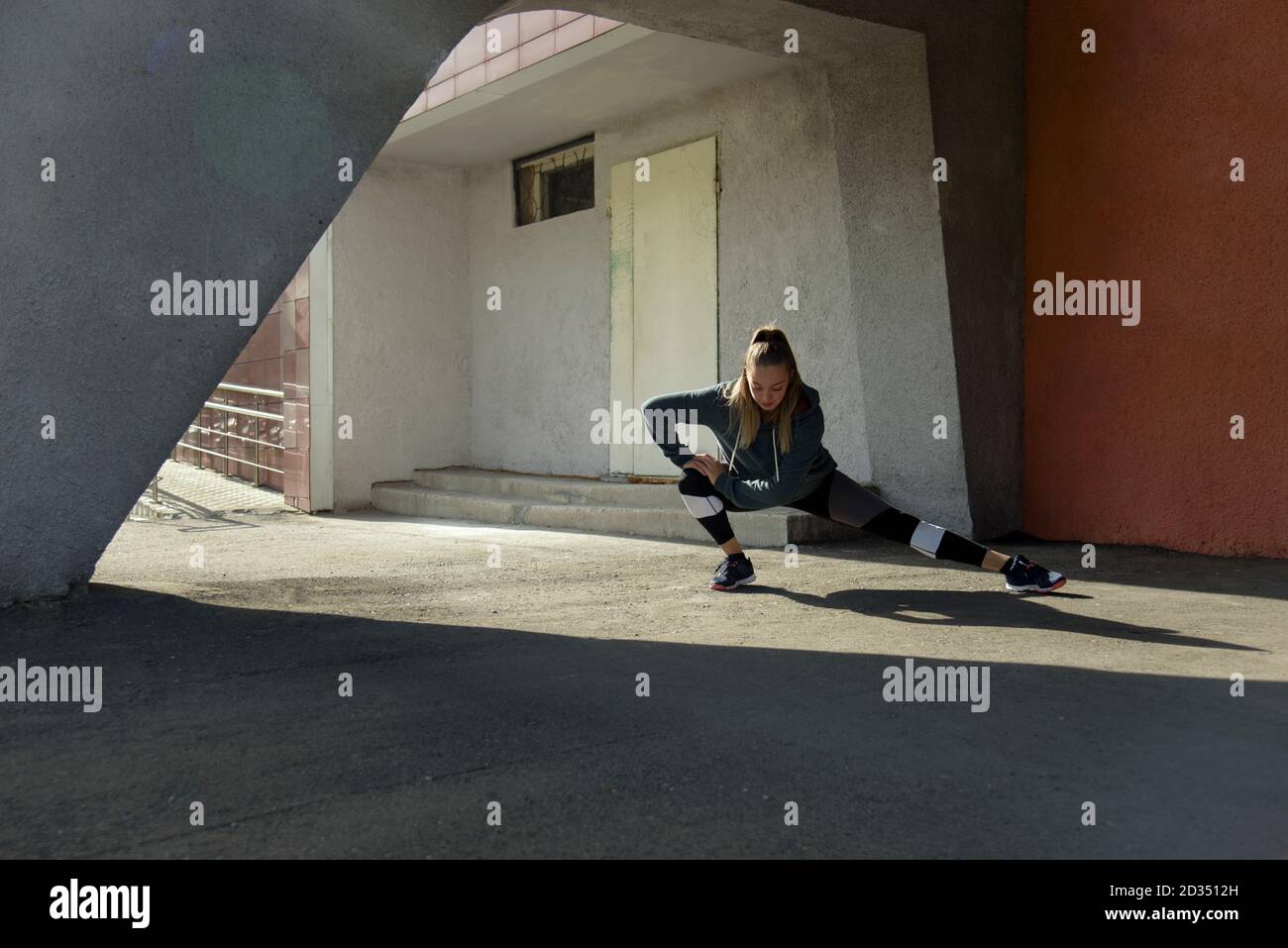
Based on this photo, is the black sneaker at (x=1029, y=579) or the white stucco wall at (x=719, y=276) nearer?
the black sneaker at (x=1029, y=579)

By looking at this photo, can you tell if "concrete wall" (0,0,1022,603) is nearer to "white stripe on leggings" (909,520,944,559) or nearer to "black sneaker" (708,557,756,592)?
"black sneaker" (708,557,756,592)

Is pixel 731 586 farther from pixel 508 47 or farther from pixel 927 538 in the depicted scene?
pixel 508 47

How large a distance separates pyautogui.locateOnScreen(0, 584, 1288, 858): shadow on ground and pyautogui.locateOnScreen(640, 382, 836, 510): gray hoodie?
5.21 feet

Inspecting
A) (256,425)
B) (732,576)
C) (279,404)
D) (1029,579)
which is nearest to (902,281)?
(1029,579)

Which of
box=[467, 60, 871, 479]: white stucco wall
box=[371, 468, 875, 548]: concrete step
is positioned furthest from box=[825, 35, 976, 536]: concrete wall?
box=[371, 468, 875, 548]: concrete step

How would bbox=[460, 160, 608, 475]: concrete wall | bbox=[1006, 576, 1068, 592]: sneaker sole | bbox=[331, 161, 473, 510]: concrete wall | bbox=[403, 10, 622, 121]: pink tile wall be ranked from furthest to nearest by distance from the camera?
bbox=[331, 161, 473, 510]: concrete wall < bbox=[460, 160, 608, 475]: concrete wall < bbox=[403, 10, 622, 121]: pink tile wall < bbox=[1006, 576, 1068, 592]: sneaker sole

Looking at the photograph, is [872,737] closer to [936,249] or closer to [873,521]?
[873,521]

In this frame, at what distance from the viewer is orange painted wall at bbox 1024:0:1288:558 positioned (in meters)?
6.63

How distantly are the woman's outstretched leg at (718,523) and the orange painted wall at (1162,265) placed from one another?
305cm

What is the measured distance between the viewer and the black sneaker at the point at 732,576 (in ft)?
18.5

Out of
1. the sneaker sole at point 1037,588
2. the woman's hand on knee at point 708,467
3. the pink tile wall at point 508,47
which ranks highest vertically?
the pink tile wall at point 508,47

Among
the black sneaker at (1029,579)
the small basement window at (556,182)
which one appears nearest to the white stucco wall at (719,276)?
the small basement window at (556,182)

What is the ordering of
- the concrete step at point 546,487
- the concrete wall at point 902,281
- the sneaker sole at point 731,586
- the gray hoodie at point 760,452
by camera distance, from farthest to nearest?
the concrete step at point 546,487
the concrete wall at point 902,281
the sneaker sole at point 731,586
the gray hoodie at point 760,452

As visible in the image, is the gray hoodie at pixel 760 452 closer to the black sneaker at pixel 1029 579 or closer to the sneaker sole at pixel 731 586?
the sneaker sole at pixel 731 586
